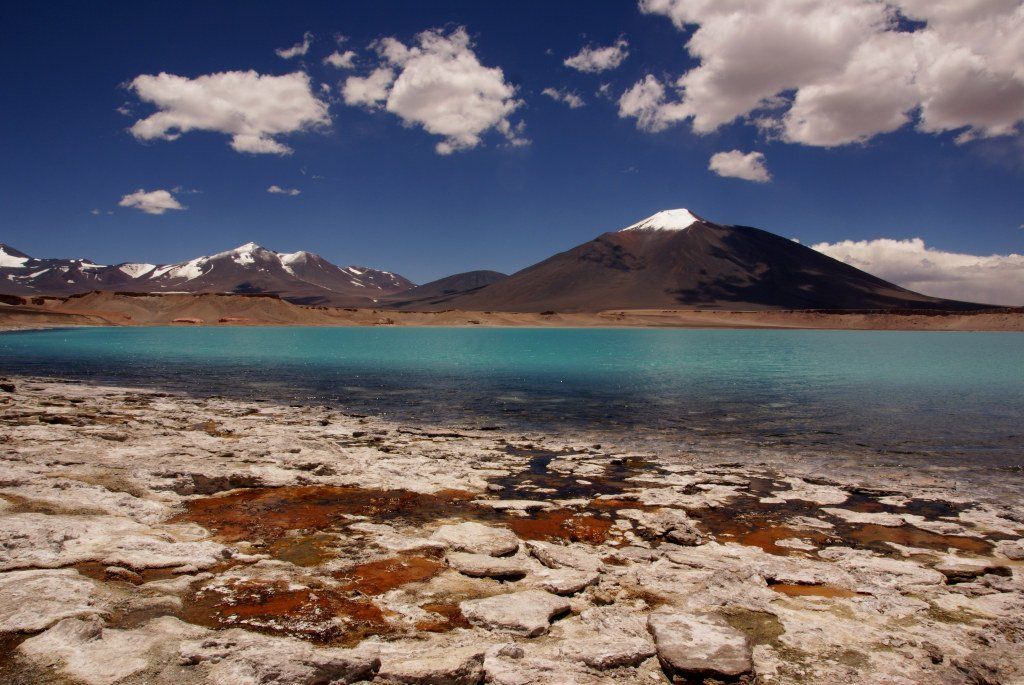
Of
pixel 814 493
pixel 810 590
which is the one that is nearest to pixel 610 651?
pixel 810 590

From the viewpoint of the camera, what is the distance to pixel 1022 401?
2220cm

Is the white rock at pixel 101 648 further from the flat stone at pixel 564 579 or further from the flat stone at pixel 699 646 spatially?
the flat stone at pixel 699 646

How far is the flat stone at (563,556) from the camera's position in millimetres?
6270

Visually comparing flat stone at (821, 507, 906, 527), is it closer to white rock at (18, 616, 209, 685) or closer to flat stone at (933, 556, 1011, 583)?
flat stone at (933, 556, 1011, 583)

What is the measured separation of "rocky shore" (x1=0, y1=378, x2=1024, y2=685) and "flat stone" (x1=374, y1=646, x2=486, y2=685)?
0.07 feet

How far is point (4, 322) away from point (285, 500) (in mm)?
108561

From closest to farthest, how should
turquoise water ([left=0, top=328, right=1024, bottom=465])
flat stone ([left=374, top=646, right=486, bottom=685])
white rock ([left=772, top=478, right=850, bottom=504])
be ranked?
1. flat stone ([left=374, top=646, right=486, bottom=685])
2. white rock ([left=772, top=478, right=850, bottom=504])
3. turquoise water ([left=0, top=328, right=1024, bottom=465])

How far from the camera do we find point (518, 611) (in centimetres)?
517

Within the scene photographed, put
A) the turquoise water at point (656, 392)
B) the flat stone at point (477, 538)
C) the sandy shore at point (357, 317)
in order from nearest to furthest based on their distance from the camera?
the flat stone at point (477, 538)
the turquoise water at point (656, 392)
the sandy shore at point (357, 317)

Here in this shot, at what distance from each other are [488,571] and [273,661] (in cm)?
238

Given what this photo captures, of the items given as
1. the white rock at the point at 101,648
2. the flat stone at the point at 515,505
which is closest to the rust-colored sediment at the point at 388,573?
the white rock at the point at 101,648

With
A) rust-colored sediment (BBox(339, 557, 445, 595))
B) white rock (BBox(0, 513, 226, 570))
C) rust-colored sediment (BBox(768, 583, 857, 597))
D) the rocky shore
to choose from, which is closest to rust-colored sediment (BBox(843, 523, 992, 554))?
the rocky shore

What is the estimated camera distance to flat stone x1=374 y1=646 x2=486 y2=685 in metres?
4.11

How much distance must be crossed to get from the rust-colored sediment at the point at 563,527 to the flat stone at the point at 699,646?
7.18ft
